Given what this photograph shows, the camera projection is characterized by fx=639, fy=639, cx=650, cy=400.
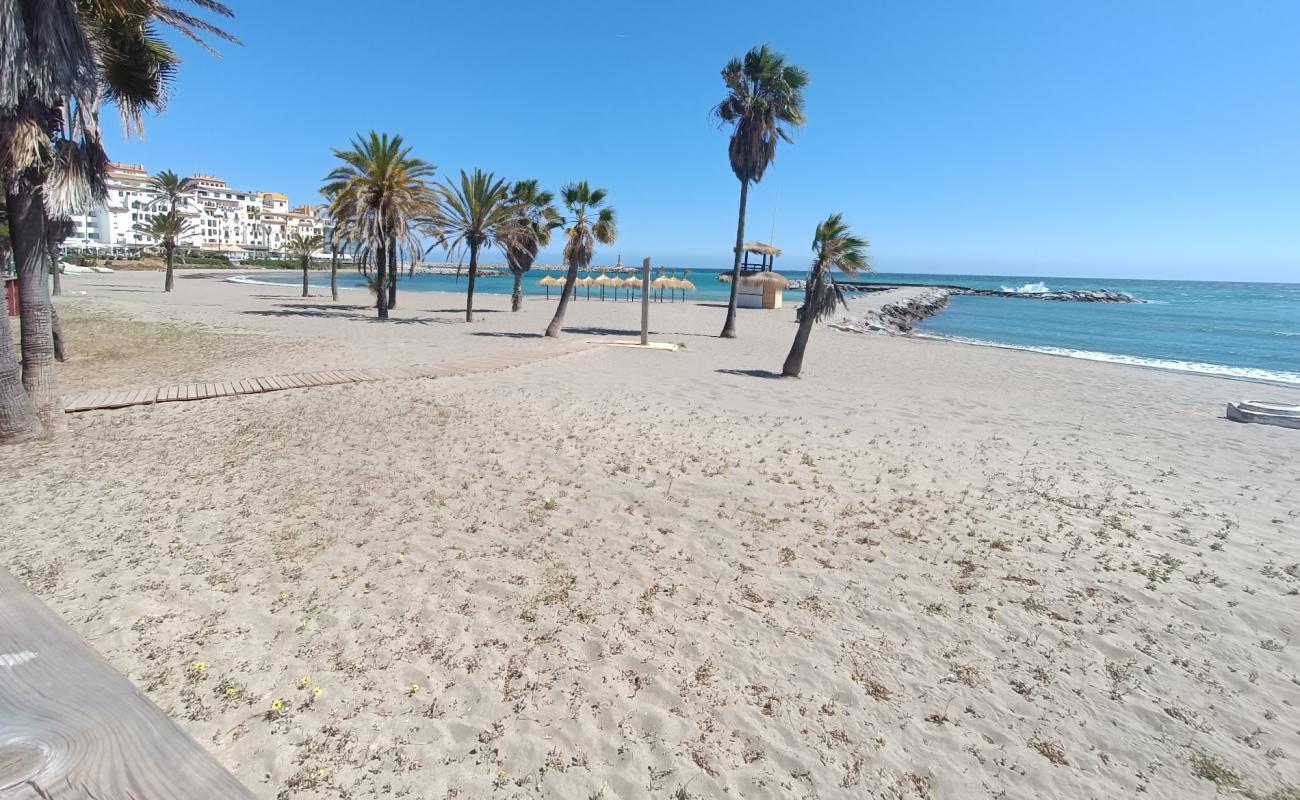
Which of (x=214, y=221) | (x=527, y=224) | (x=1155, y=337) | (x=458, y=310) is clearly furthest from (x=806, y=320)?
(x=214, y=221)

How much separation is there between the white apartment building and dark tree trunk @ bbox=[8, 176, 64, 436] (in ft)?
321

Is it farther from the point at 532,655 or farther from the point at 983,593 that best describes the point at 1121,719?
the point at 532,655

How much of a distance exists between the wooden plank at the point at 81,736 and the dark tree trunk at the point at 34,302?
8.50 m

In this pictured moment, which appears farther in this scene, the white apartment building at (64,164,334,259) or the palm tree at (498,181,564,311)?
the white apartment building at (64,164,334,259)

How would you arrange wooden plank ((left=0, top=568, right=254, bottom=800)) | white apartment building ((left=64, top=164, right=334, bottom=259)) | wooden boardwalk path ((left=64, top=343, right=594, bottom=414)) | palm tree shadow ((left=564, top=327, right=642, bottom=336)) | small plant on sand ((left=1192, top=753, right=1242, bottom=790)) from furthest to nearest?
white apartment building ((left=64, top=164, right=334, bottom=259)) → palm tree shadow ((left=564, top=327, right=642, bottom=336)) → wooden boardwalk path ((left=64, top=343, right=594, bottom=414)) → small plant on sand ((left=1192, top=753, right=1242, bottom=790)) → wooden plank ((left=0, top=568, right=254, bottom=800))

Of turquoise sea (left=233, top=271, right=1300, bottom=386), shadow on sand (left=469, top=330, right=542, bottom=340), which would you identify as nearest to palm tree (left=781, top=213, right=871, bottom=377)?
shadow on sand (left=469, top=330, right=542, bottom=340)

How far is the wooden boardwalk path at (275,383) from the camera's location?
891 centimetres

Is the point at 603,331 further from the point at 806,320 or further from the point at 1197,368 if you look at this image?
the point at 1197,368

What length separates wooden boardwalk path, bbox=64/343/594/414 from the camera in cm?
891

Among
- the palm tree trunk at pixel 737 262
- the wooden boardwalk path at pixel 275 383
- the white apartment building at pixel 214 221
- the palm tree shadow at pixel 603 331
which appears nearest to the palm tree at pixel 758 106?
the palm tree trunk at pixel 737 262

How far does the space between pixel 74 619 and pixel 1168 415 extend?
1593 cm

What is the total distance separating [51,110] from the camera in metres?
6.85

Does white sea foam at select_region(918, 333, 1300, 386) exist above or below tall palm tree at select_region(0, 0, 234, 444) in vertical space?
below

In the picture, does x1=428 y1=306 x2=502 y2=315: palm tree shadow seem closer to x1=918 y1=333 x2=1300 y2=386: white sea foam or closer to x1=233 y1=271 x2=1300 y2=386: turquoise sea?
x1=233 y1=271 x2=1300 y2=386: turquoise sea
